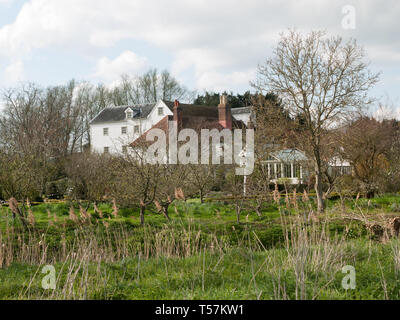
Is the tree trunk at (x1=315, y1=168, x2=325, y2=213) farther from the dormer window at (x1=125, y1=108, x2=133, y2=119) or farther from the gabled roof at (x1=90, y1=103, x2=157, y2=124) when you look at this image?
the dormer window at (x1=125, y1=108, x2=133, y2=119)

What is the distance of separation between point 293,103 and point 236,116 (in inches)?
1010

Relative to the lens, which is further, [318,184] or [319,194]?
[318,184]

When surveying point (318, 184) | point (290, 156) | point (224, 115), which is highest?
point (224, 115)

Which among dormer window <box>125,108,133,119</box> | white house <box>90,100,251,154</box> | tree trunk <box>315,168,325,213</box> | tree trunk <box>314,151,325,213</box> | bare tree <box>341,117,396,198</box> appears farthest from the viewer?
dormer window <box>125,108,133,119</box>

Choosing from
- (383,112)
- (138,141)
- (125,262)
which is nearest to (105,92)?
(383,112)

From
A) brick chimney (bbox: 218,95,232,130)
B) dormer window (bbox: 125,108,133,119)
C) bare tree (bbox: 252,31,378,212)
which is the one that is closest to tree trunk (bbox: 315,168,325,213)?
bare tree (bbox: 252,31,378,212)

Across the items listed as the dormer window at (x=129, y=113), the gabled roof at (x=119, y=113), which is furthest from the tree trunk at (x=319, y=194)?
the dormer window at (x=129, y=113)

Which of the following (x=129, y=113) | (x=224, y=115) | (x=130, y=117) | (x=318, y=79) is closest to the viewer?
(x=318, y=79)

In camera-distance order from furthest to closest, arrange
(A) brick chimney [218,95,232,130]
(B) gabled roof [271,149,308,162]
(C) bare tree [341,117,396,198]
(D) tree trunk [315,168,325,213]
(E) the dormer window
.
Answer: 1. (E) the dormer window
2. (A) brick chimney [218,95,232,130]
3. (C) bare tree [341,117,396,198]
4. (B) gabled roof [271,149,308,162]
5. (D) tree trunk [315,168,325,213]

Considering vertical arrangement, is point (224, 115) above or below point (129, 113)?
below

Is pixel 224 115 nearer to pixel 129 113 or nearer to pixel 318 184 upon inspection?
pixel 129 113

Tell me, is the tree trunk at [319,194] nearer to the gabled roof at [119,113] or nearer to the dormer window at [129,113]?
the gabled roof at [119,113]

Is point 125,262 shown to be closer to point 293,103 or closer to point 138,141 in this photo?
point 138,141

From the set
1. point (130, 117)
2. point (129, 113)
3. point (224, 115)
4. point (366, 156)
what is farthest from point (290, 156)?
point (129, 113)
